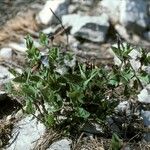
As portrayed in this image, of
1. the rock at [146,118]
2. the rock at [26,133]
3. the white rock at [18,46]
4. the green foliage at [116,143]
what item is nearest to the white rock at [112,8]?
the white rock at [18,46]

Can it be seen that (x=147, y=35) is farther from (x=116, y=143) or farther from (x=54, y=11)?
(x=116, y=143)

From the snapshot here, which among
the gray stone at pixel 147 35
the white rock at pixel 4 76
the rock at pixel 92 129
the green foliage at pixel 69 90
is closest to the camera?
the green foliage at pixel 69 90

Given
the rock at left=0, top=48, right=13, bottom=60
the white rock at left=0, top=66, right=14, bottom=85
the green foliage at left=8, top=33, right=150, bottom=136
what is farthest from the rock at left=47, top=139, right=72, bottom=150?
the rock at left=0, top=48, right=13, bottom=60

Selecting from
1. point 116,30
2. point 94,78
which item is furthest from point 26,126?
point 116,30

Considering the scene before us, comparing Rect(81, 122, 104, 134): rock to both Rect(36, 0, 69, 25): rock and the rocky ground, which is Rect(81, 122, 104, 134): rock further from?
Rect(36, 0, 69, 25): rock

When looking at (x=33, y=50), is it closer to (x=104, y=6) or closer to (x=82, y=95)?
(x=82, y=95)

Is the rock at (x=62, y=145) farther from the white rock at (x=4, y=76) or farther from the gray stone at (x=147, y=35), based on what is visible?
the gray stone at (x=147, y=35)

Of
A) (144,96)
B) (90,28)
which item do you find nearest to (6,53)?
(90,28)
